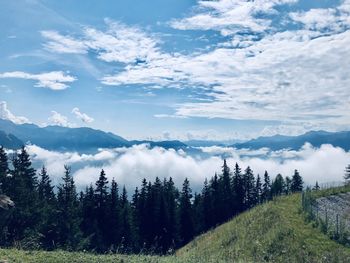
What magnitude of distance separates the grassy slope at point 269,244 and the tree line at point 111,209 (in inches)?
317

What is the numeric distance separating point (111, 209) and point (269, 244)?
51.1m

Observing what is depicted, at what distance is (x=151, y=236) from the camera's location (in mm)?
79062

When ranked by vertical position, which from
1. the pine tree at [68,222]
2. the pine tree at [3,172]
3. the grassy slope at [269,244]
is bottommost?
the pine tree at [68,222]

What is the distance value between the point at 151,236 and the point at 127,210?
7.91m

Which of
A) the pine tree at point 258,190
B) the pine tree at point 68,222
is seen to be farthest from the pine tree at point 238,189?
the pine tree at point 68,222

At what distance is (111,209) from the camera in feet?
241

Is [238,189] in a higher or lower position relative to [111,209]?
higher

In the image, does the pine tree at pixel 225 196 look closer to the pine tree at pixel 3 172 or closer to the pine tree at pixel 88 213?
the pine tree at pixel 88 213

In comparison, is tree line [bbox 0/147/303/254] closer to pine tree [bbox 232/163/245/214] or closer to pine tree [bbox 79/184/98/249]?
pine tree [bbox 79/184/98/249]

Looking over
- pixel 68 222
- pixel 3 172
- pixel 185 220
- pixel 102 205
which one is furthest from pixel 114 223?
pixel 3 172

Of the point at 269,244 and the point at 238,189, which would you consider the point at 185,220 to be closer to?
the point at 238,189

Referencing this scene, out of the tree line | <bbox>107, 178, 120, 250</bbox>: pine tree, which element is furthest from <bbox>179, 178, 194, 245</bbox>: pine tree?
<bbox>107, 178, 120, 250</bbox>: pine tree

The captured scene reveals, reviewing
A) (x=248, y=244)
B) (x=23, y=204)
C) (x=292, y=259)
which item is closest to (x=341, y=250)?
(x=292, y=259)

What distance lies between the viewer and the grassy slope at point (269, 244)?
19.3m
